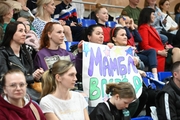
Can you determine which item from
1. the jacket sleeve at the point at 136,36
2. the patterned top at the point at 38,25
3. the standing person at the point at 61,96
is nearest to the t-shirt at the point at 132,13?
the jacket sleeve at the point at 136,36

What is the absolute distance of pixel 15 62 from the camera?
3662mm

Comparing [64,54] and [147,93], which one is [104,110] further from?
[147,93]

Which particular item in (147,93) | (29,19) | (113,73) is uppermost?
(29,19)

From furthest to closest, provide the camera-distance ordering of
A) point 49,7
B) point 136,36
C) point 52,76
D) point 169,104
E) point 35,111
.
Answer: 1. point 136,36
2. point 49,7
3. point 169,104
4. point 52,76
5. point 35,111

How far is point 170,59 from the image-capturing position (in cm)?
601

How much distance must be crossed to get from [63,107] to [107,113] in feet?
1.44

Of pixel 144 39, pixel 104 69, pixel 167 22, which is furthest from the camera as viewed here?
pixel 167 22

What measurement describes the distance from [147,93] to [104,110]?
134 cm

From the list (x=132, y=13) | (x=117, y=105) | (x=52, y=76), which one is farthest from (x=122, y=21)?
(x=52, y=76)

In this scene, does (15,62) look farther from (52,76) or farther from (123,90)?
(123,90)

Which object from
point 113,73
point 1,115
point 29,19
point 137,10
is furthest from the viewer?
point 137,10

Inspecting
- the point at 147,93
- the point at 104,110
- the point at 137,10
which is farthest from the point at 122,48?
the point at 137,10

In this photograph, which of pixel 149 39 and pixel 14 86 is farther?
pixel 149 39

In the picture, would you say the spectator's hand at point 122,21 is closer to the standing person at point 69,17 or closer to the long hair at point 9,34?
the standing person at point 69,17
